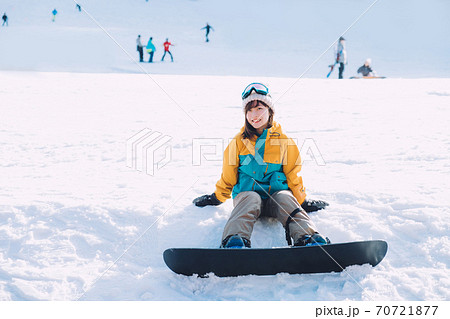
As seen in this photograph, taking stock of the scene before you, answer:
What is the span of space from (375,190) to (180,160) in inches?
88.8

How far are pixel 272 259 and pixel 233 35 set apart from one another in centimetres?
2235

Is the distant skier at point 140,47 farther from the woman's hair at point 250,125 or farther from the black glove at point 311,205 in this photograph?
the black glove at point 311,205

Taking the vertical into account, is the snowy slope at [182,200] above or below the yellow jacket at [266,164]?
below

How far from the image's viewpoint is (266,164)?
9.25 ft

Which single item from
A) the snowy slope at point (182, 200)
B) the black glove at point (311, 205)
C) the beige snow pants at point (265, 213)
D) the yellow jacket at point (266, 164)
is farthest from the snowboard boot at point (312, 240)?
the black glove at point (311, 205)

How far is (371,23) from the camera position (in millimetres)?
26484

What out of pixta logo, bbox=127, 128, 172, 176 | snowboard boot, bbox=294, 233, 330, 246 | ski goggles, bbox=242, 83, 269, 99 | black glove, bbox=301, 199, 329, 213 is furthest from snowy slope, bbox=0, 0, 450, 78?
snowboard boot, bbox=294, 233, 330, 246

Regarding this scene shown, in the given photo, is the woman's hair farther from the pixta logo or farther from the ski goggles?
the pixta logo

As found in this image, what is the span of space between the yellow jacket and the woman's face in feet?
0.25

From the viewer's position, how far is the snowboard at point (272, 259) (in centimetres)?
222

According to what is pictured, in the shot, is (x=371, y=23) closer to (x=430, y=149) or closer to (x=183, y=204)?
(x=430, y=149)

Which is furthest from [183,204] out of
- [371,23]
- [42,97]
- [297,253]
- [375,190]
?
[371,23]

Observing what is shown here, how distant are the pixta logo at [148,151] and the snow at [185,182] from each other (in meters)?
0.07

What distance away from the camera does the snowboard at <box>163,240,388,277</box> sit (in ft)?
7.29
